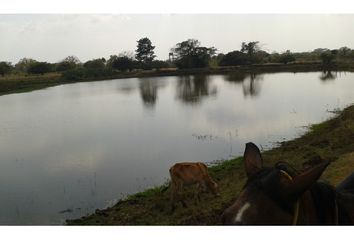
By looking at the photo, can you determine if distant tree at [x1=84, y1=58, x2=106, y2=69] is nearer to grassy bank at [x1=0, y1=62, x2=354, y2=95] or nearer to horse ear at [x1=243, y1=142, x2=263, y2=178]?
grassy bank at [x1=0, y1=62, x2=354, y2=95]

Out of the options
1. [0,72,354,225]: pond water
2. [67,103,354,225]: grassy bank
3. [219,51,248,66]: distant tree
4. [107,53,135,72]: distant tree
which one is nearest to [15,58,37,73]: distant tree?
[107,53,135,72]: distant tree

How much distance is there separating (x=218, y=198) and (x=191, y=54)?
196 feet

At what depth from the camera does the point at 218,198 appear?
784cm

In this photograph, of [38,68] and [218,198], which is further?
[38,68]

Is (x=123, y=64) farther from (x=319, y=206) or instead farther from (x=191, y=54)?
(x=319, y=206)

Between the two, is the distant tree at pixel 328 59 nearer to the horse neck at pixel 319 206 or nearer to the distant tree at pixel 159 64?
the distant tree at pixel 159 64

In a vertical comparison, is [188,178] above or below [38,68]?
below

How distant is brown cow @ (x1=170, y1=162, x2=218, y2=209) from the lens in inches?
310

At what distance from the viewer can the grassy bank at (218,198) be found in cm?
715

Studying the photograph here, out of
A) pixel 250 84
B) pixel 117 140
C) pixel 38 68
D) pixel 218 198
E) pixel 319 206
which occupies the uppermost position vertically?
pixel 38 68

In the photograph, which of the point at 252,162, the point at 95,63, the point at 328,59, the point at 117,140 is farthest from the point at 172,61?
the point at 252,162

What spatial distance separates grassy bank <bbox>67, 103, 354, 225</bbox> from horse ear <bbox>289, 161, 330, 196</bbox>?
16.4ft

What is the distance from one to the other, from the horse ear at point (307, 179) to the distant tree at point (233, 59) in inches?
2643

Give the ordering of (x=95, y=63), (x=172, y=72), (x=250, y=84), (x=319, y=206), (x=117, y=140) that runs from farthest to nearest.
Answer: (x=95, y=63), (x=172, y=72), (x=250, y=84), (x=117, y=140), (x=319, y=206)
